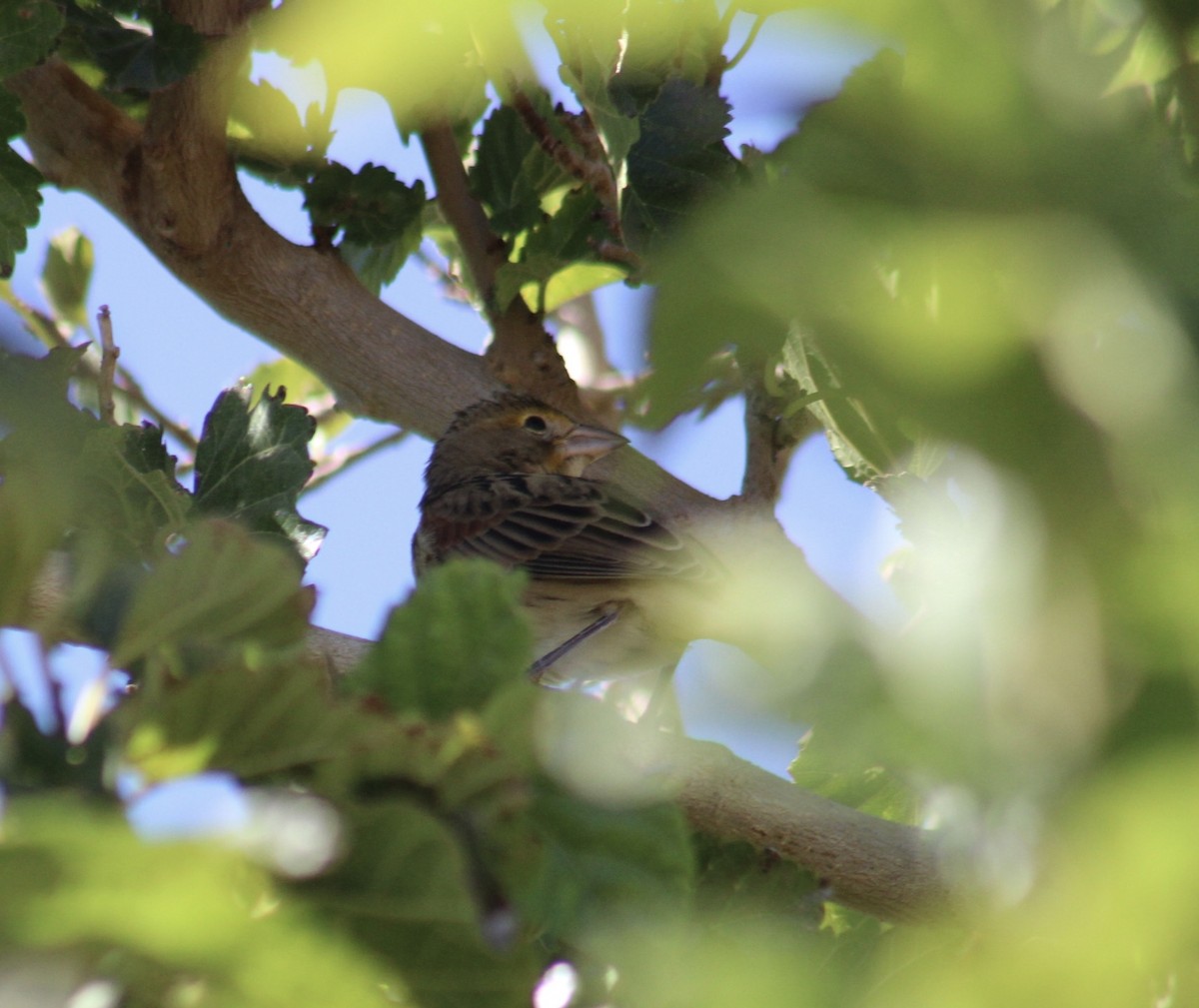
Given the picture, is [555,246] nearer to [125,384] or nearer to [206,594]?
[125,384]

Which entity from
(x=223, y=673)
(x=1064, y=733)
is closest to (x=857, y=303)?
(x=1064, y=733)

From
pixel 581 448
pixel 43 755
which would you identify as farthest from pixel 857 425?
pixel 581 448

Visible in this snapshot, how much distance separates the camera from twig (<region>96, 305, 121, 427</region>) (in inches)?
108

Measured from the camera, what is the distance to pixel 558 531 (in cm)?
498

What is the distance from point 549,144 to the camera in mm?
3389

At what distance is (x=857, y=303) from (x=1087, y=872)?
0.78 feet

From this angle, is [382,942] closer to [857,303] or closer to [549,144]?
[857,303]

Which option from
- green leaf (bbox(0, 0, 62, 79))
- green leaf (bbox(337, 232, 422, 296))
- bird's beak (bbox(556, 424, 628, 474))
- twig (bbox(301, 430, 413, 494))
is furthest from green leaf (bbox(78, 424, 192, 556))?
bird's beak (bbox(556, 424, 628, 474))

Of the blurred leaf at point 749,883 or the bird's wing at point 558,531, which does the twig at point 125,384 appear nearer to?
the bird's wing at point 558,531

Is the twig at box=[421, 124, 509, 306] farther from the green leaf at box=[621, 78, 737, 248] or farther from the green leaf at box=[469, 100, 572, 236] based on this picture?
the green leaf at box=[621, 78, 737, 248]

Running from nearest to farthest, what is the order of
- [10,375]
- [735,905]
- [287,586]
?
1. [10,375]
2. [287,586]
3. [735,905]

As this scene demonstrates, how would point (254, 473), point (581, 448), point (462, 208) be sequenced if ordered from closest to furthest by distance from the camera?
point (254, 473) → point (462, 208) → point (581, 448)

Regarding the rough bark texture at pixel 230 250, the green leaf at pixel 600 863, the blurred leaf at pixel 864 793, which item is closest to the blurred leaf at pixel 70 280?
the rough bark texture at pixel 230 250

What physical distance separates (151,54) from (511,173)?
36.4 inches
